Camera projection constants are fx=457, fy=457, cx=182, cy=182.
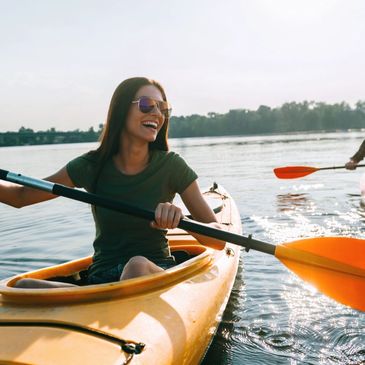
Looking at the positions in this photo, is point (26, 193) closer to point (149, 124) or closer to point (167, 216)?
point (149, 124)

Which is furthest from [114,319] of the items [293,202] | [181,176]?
[293,202]

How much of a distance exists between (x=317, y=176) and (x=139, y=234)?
13140 mm

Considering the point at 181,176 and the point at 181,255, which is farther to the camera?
the point at 181,255

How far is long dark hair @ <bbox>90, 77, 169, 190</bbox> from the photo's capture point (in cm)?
294

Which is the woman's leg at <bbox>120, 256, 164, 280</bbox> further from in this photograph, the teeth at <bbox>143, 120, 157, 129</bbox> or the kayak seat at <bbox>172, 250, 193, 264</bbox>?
the kayak seat at <bbox>172, 250, 193, 264</bbox>

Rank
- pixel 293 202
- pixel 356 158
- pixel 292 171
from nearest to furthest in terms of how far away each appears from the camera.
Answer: pixel 356 158
pixel 292 171
pixel 293 202

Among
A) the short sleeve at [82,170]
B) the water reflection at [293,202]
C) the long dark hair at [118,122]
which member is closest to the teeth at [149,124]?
the long dark hair at [118,122]

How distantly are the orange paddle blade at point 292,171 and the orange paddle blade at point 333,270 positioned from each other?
5401 mm

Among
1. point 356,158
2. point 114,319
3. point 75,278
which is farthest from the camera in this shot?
point 356,158

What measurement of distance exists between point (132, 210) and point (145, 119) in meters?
0.65

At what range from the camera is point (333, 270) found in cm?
284

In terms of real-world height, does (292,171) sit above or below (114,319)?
above

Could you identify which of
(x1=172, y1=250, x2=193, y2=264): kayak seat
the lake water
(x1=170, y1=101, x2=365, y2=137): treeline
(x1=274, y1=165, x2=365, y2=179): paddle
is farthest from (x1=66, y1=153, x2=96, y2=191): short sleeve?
(x1=170, y1=101, x2=365, y2=137): treeline

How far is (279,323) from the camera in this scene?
4.02 metres
